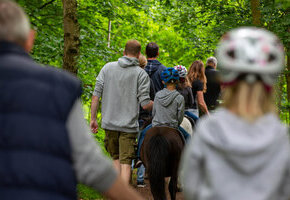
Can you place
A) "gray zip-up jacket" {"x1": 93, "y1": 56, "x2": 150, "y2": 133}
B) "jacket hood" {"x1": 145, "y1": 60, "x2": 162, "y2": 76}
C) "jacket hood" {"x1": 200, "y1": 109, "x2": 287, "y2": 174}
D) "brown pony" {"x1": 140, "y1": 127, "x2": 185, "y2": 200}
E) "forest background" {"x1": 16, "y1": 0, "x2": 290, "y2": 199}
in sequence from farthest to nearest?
"forest background" {"x1": 16, "y1": 0, "x2": 290, "y2": 199} < "jacket hood" {"x1": 145, "y1": 60, "x2": 162, "y2": 76} < "gray zip-up jacket" {"x1": 93, "y1": 56, "x2": 150, "y2": 133} < "brown pony" {"x1": 140, "y1": 127, "x2": 185, "y2": 200} < "jacket hood" {"x1": 200, "y1": 109, "x2": 287, "y2": 174}

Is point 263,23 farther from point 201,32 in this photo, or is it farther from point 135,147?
point 201,32

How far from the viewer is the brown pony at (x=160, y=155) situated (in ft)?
24.3

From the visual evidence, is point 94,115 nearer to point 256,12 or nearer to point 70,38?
point 70,38

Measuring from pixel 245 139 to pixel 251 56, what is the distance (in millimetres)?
417

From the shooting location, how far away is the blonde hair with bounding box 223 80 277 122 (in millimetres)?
2820

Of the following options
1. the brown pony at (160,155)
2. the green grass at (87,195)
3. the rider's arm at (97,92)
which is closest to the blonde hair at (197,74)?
the rider's arm at (97,92)

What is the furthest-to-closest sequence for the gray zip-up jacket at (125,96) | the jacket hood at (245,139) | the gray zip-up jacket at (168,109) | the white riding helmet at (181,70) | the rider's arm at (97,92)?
the white riding helmet at (181,70)
the rider's arm at (97,92)
the gray zip-up jacket at (125,96)
the gray zip-up jacket at (168,109)
the jacket hood at (245,139)

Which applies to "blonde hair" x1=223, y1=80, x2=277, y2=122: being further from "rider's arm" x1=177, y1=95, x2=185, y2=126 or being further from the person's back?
the person's back

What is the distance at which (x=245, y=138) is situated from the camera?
9.16ft

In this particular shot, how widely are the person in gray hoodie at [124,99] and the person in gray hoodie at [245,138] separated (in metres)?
5.40

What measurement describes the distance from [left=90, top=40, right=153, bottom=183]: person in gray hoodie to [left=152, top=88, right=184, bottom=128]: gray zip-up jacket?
243 millimetres

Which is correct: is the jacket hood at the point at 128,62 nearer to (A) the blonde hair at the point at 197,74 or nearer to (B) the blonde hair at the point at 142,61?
(B) the blonde hair at the point at 142,61

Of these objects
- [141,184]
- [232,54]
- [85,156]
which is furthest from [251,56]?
[141,184]

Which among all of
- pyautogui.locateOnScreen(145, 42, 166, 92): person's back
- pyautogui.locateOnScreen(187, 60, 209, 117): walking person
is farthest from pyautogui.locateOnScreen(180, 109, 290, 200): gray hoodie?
pyautogui.locateOnScreen(187, 60, 209, 117): walking person
